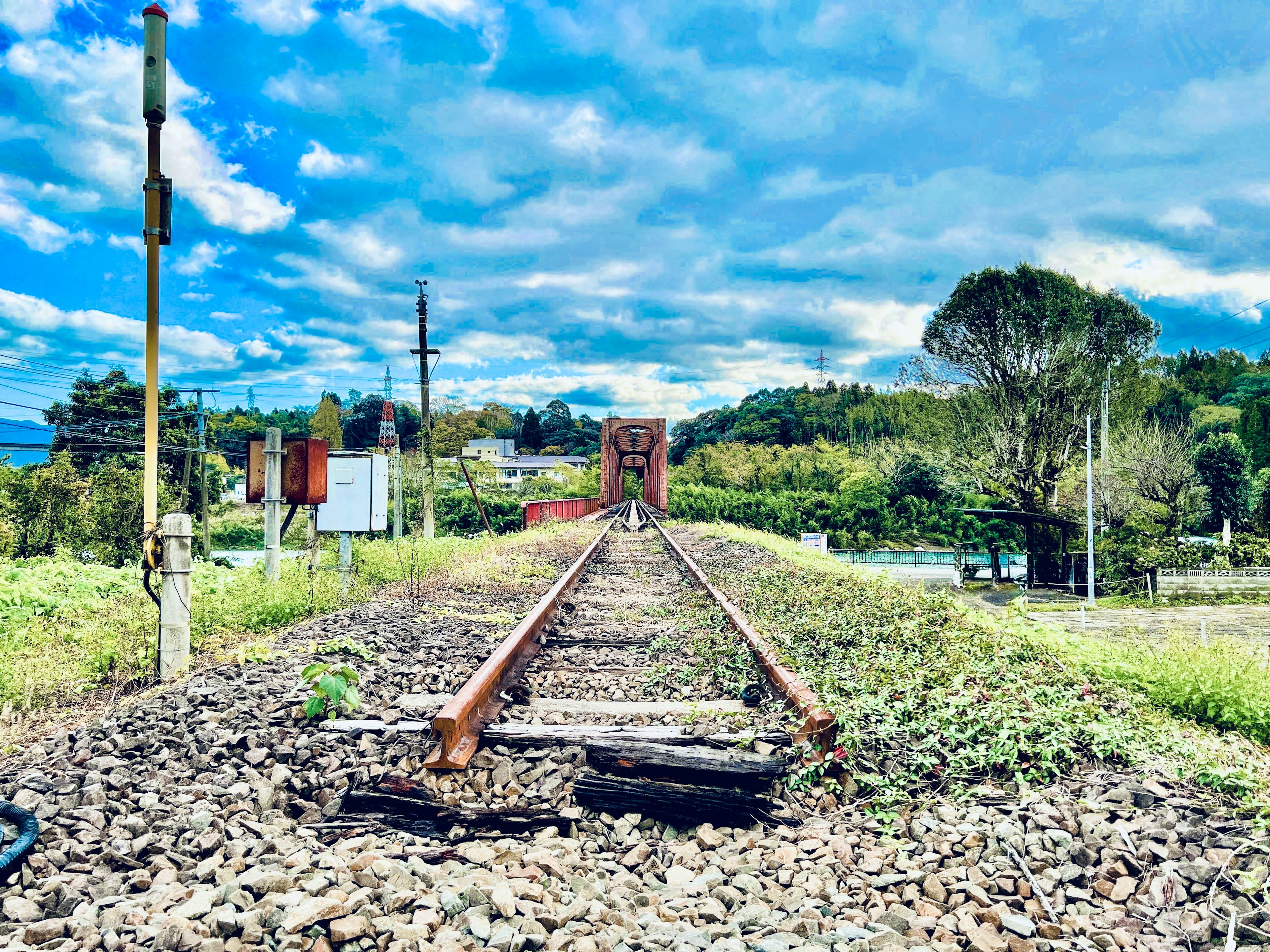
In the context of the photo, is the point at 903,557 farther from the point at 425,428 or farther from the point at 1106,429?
the point at 425,428

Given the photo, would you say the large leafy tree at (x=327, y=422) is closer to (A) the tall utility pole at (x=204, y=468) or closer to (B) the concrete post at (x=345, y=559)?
(A) the tall utility pole at (x=204, y=468)

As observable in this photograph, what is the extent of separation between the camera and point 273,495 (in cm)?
720

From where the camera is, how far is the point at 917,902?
241 cm

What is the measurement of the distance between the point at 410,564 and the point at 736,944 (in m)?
8.25

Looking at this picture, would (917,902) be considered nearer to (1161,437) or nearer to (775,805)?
(775,805)

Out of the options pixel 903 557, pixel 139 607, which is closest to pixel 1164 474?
pixel 903 557

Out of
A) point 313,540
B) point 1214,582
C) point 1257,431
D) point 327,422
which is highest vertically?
point 327,422

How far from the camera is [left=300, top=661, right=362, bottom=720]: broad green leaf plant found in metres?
3.85

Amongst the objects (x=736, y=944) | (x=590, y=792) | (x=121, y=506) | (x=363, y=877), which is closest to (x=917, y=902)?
(x=736, y=944)

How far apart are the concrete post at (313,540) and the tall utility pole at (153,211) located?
3.27 m

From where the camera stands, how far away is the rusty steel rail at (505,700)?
3383mm

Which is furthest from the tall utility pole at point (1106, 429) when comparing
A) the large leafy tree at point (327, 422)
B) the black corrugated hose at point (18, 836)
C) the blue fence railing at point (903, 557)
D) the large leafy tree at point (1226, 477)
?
the large leafy tree at point (327, 422)

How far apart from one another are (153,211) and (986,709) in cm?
559

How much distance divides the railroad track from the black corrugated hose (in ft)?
3.28
